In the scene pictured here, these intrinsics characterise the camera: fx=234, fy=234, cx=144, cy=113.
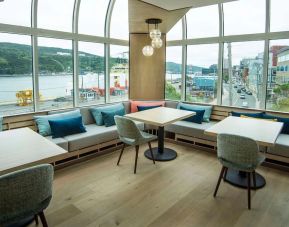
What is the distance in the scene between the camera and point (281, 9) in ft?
13.2

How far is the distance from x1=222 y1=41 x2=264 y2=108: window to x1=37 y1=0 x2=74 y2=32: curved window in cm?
309

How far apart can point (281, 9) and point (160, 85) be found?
2.76m

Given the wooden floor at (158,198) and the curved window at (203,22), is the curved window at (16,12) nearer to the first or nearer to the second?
the wooden floor at (158,198)

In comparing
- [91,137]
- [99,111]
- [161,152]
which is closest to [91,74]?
[99,111]

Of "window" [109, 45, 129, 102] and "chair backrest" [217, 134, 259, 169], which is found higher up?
"window" [109, 45, 129, 102]

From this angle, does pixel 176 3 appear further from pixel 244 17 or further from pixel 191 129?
pixel 191 129

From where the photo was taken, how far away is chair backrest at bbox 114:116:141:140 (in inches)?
131

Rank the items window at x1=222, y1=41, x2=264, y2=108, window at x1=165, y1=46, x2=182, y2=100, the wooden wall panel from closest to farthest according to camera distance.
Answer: window at x1=222, y1=41, x2=264, y2=108 < the wooden wall panel < window at x1=165, y1=46, x2=182, y2=100

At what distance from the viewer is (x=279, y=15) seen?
159 inches

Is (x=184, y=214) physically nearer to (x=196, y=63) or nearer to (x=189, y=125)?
(x=189, y=125)

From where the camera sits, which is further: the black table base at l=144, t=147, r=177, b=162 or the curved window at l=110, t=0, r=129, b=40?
the curved window at l=110, t=0, r=129, b=40

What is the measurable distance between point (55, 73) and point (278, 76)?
402cm

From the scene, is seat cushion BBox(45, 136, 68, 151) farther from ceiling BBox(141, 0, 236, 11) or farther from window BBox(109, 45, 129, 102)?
ceiling BBox(141, 0, 236, 11)

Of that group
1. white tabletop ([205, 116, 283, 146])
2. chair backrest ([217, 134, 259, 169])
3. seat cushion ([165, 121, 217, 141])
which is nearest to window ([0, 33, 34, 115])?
seat cushion ([165, 121, 217, 141])
